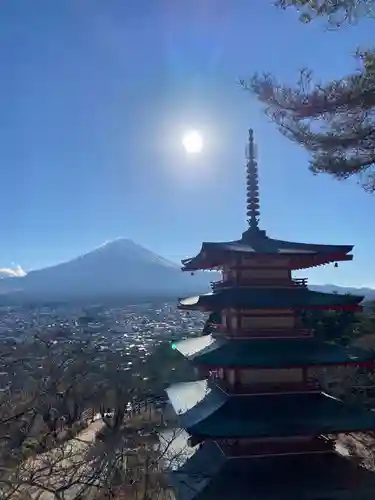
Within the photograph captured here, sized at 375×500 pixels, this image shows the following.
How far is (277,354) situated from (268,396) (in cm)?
75

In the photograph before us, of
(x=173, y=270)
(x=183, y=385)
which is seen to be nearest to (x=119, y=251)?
(x=173, y=270)

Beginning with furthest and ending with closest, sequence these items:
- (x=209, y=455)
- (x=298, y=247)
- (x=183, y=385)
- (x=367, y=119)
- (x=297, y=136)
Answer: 1. (x=183, y=385)
2. (x=298, y=247)
3. (x=209, y=455)
4. (x=297, y=136)
5. (x=367, y=119)

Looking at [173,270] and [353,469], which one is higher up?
[173,270]

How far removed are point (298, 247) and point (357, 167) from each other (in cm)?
271

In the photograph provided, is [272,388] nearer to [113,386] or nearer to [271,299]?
[271,299]

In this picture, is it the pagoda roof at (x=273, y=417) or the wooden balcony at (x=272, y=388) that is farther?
the wooden balcony at (x=272, y=388)

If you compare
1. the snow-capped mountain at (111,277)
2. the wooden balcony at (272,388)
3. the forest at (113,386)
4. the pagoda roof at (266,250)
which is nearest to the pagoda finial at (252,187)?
the pagoda roof at (266,250)

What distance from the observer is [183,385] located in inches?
476

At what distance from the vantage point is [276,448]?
27.6ft

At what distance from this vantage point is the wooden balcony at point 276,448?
835 centimetres

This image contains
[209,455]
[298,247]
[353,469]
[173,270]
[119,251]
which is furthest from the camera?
[119,251]

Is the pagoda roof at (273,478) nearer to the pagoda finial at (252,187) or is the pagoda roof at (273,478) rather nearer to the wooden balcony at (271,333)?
the wooden balcony at (271,333)

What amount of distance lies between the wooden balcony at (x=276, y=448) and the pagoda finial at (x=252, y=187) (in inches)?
169

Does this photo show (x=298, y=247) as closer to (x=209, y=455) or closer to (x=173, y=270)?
(x=209, y=455)
